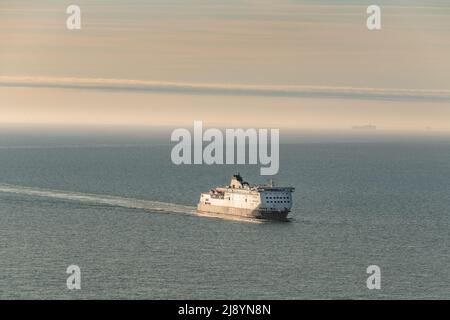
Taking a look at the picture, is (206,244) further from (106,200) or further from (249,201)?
(106,200)

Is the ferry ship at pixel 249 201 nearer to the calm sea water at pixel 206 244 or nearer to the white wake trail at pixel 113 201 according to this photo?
the white wake trail at pixel 113 201

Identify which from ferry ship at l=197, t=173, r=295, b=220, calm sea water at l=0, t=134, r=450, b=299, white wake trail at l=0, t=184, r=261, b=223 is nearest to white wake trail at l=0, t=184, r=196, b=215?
white wake trail at l=0, t=184, r=261, b=223

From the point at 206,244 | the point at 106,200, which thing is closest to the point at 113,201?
the point at 106,200

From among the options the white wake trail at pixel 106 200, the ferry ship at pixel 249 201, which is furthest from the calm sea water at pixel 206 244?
the ferry ship at pixel 249 201

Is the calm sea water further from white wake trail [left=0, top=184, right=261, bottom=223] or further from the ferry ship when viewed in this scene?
the ferry ship
